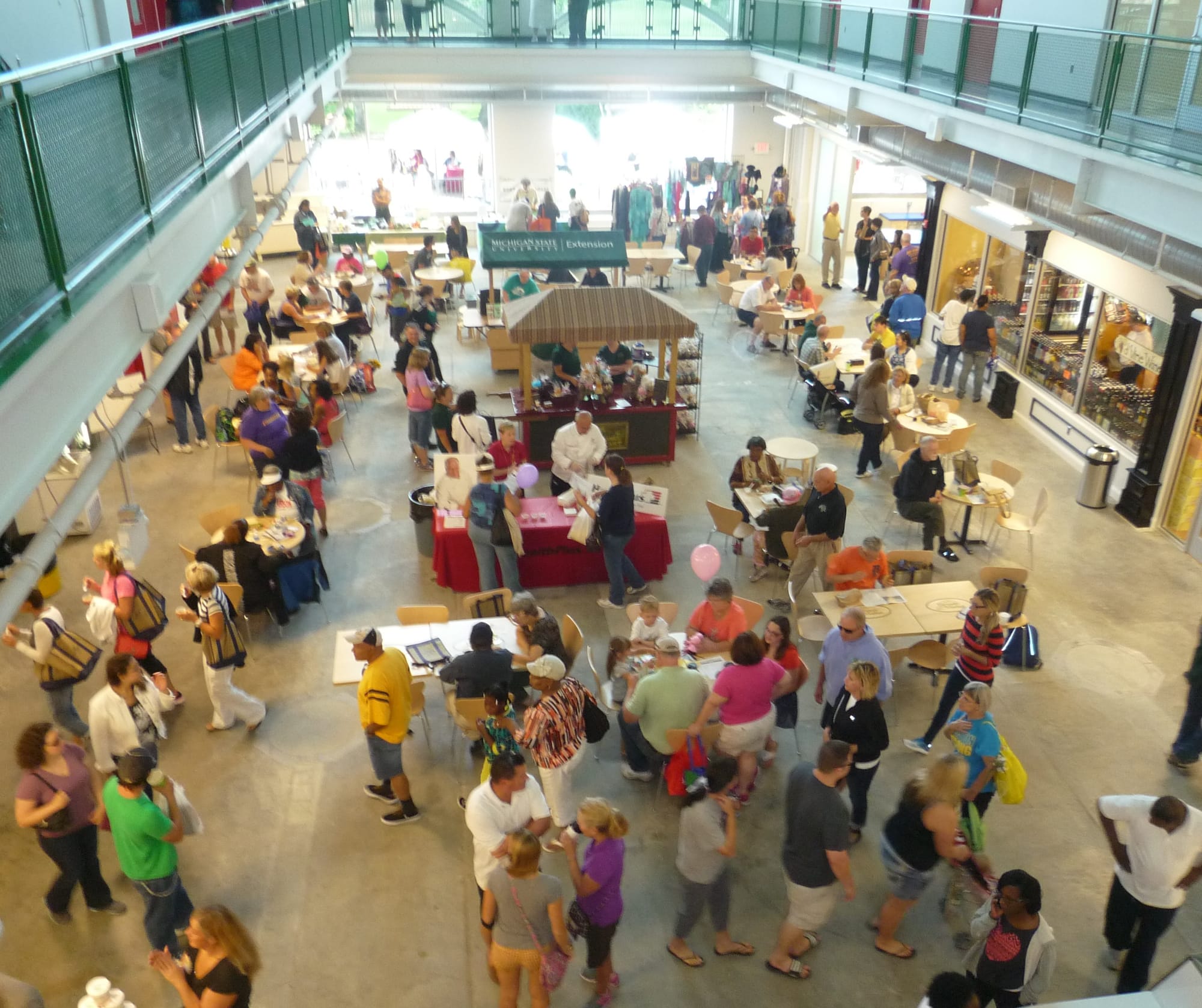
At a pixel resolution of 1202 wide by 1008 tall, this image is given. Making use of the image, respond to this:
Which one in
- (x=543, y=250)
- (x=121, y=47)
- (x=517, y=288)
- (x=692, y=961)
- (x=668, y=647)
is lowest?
(x=692, y=961)

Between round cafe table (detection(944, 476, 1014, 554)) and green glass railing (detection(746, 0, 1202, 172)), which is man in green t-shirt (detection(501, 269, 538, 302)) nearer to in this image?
green glass railing (detection(746, 0, 1202, 172))

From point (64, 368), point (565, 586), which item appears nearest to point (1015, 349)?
point (565, 586)

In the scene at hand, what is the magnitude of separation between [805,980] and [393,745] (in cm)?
302

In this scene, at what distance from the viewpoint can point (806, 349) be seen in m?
14.2

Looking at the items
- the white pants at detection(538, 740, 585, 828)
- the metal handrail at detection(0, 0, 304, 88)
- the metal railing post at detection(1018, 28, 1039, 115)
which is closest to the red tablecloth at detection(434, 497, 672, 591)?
the white pants at detection(538, 740, 585, 828)

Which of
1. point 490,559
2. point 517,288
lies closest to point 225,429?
point 490,559

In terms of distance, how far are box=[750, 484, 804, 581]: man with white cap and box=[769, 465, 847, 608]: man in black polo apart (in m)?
0.15

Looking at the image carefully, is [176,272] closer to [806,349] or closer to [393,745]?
[393,745]

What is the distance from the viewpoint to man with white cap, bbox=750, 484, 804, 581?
9.52m

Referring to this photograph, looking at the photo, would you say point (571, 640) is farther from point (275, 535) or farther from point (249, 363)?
point (249, 363)

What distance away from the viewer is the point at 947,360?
1498 centimetres

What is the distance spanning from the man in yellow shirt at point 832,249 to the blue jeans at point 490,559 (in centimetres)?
1361

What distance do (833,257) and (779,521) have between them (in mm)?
13080

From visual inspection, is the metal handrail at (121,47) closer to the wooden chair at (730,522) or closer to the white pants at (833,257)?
the wooden chair at (730,522)
